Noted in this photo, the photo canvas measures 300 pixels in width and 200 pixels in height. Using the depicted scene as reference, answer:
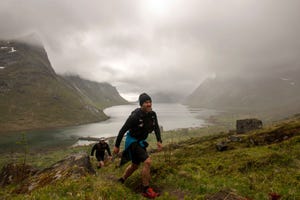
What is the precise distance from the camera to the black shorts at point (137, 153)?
888 centimetres

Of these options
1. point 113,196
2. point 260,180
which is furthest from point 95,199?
point 260,180

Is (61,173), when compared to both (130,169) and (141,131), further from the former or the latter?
(141,131)

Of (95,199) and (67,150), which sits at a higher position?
(95,199)

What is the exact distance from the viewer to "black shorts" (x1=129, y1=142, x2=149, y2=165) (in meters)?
8.88

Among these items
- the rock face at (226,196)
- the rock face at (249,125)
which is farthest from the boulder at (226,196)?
the rock face at (249,125)

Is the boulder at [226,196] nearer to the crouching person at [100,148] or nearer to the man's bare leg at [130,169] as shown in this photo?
the man's bare leg at [130,169]

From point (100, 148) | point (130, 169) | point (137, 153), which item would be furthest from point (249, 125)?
point (137, 153)

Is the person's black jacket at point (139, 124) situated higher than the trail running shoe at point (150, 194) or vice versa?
the person's black jacket at point (139, 124)

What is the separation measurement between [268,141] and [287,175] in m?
16.5

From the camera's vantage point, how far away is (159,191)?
356 inches

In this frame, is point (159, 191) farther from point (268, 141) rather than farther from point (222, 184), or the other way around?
point (268, 141)

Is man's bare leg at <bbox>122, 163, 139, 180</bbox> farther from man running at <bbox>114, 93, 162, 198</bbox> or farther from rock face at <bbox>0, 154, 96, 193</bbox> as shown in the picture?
rock face at <bbox>0, 154, 96, 193</bbox>

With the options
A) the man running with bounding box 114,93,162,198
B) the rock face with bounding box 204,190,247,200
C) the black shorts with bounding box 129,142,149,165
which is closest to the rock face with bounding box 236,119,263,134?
the man running with bounding box 114,93,162,198

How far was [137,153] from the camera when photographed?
8.99 m
